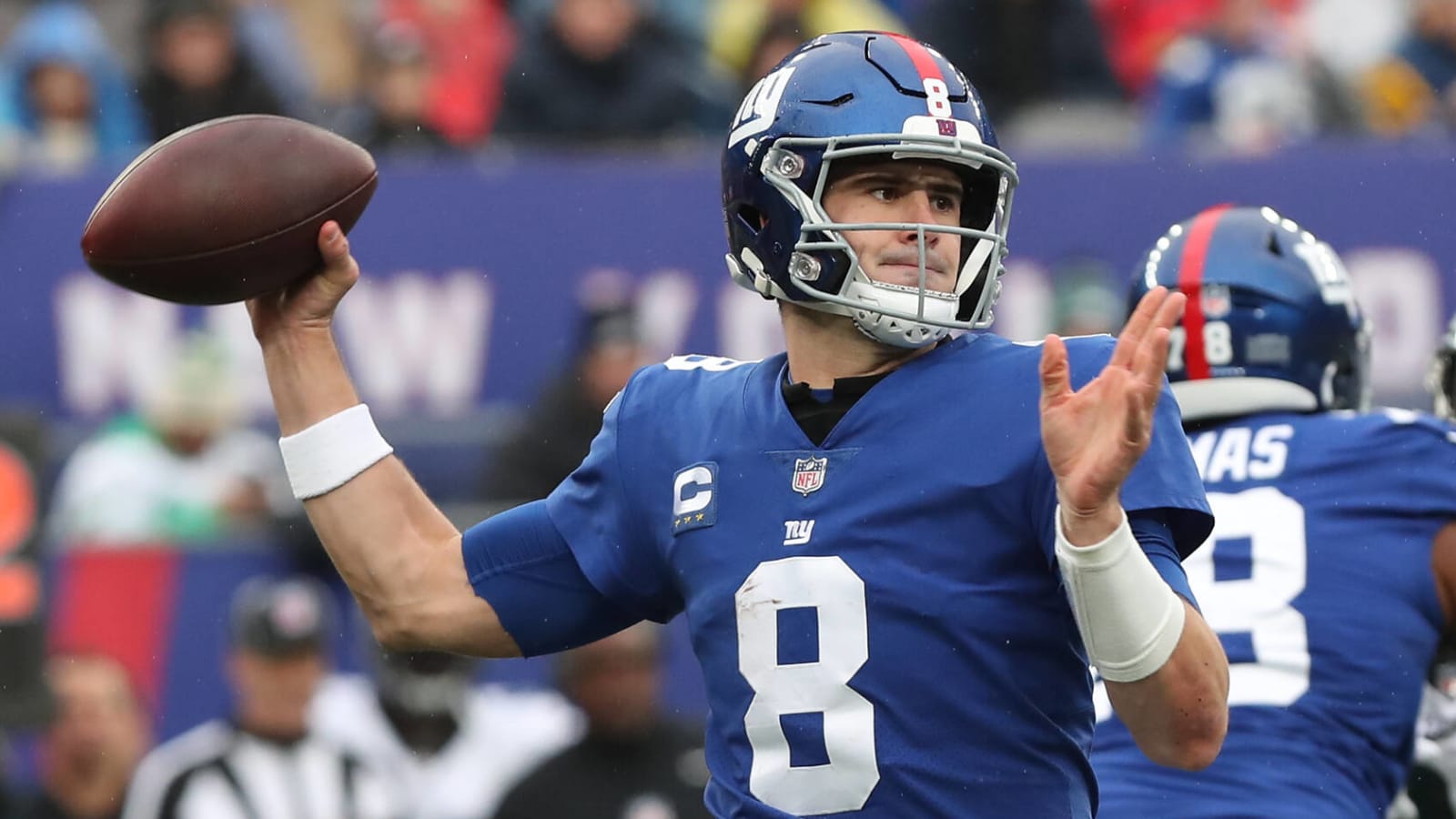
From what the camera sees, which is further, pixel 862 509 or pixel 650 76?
pixel 650 76

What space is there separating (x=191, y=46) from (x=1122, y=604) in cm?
701

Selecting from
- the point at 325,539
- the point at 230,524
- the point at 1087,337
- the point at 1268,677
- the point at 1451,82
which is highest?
the point at 1087,337

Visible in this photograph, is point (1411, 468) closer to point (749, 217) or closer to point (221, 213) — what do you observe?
point (749, 217)

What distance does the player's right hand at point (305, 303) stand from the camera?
148 inches

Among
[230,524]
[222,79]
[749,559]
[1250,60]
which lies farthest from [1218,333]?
[222,79]

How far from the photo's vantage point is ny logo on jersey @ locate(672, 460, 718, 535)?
342 cm

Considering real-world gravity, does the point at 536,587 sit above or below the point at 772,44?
above

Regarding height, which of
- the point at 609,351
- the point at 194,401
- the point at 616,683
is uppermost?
the point at 609,351

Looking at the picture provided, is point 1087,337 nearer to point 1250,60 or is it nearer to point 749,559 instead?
point 749,559

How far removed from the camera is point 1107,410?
2.95 metres

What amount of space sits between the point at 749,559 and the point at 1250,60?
6561mm

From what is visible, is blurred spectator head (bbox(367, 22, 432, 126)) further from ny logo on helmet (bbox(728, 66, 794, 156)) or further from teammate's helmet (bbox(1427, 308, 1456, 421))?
ny logo on helmet (bbox(728, 66, 794, 156))

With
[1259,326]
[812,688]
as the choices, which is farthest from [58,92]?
[812,688]

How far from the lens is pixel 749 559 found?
11.0 feet
